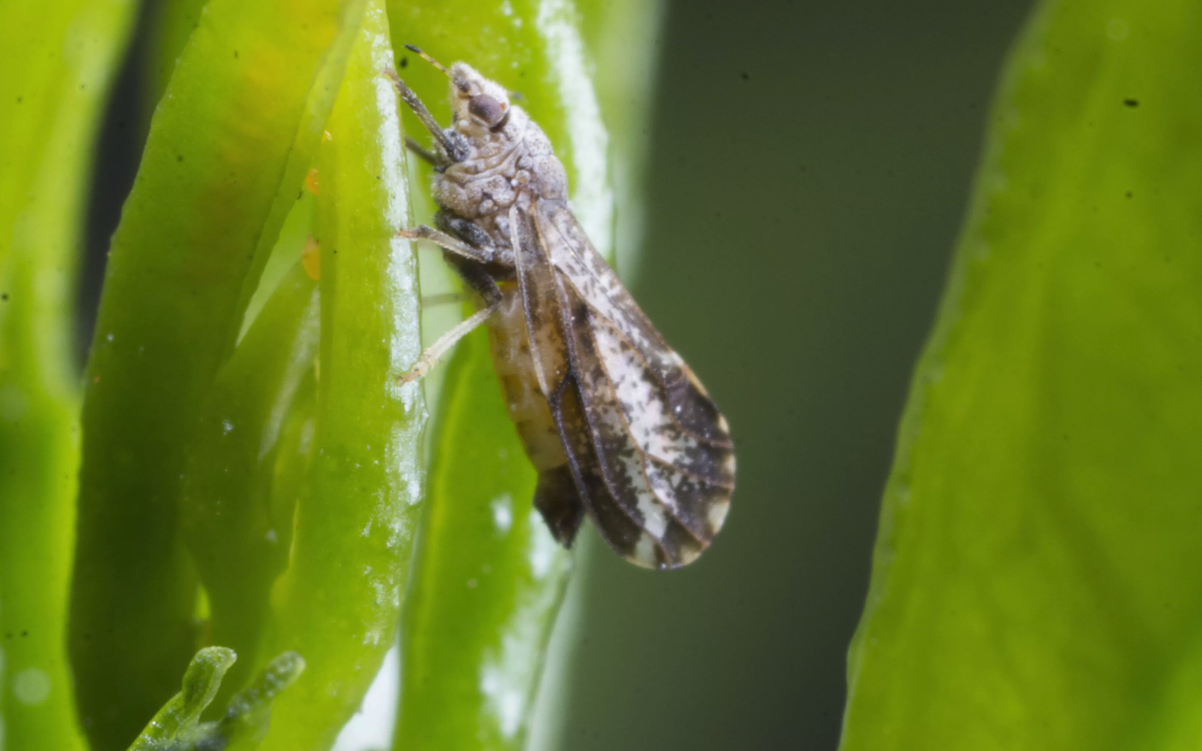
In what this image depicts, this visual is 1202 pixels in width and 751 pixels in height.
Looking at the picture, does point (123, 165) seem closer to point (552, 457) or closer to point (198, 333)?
point (198, 333)

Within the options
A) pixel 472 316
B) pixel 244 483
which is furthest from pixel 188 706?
pixel 472 316

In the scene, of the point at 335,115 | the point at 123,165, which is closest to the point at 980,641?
the point at 335,115

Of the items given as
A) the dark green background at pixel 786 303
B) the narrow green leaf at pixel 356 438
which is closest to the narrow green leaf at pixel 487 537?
the narrow green leaf at pixel 356 438

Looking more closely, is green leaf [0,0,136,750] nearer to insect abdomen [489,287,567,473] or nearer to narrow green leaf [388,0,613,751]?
narrow green leaf [388,0,613,751]

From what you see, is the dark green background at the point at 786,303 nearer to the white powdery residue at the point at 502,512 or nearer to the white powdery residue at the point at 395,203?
the white powdery residue at the point at 502,512

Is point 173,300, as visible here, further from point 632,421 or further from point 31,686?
point 632,421

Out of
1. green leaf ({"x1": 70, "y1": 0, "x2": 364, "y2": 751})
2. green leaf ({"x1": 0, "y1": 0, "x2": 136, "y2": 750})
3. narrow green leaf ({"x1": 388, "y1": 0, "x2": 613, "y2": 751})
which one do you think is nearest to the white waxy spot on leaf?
green leaf ({"x1": 0, "y1": 0, "x2": 136, "y2": 750})
